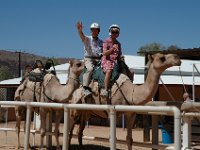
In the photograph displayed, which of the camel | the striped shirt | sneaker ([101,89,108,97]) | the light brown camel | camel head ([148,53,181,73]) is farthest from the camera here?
the camel

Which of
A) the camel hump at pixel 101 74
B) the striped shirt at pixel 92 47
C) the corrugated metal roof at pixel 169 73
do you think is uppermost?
the striped shirt at pixel 92 47

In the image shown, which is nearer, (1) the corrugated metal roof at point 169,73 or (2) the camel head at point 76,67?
(2) the camel head at point 76,67

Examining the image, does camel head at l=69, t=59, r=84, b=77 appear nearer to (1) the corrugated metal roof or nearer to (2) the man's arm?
(2) the man's arm

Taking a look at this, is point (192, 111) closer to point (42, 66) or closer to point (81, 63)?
point (81, 63)

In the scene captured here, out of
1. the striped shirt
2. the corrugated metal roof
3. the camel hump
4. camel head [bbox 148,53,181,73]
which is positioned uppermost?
the striped shirt

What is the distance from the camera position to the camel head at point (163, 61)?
280 inches

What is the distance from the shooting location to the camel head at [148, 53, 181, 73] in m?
7.12

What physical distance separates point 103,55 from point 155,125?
1752 mm

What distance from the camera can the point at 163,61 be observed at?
7281 mm

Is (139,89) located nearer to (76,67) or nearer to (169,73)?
(76,67)

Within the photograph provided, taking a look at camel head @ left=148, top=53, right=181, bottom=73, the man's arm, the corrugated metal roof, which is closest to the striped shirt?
the man's arm

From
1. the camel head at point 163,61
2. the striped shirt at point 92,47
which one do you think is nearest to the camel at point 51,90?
the striped shirt at point 92,47

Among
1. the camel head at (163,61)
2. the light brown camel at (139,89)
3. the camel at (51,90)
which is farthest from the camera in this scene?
the camel at (51,90)

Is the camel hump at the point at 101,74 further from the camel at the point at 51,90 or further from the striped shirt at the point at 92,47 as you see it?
the camel at the point at 51,90
